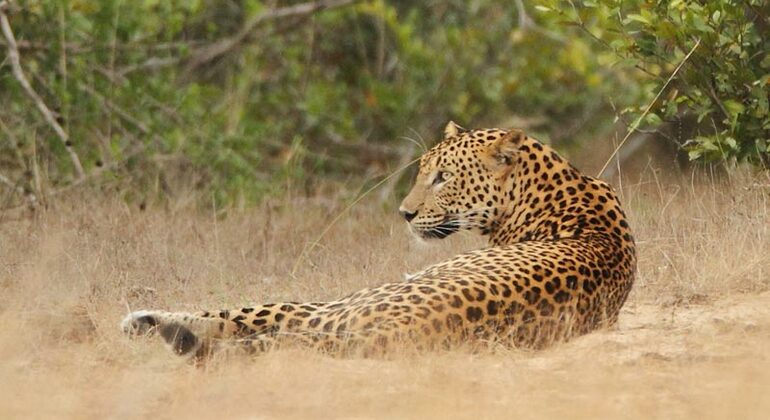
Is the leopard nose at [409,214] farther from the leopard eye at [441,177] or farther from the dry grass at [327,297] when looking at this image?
the dry grass at [327,297]

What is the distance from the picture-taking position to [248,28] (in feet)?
45.2

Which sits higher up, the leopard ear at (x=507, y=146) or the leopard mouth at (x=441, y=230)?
the leopard ear at (x=507, y=146)

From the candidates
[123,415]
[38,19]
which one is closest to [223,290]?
[123,415]

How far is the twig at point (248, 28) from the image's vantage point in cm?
1359

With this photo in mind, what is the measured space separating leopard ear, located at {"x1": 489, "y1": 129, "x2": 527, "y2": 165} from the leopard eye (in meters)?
0.27

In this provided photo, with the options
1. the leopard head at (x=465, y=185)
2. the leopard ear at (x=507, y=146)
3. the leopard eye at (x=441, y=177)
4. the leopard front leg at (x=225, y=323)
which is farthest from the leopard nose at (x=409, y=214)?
the leopard front leg at (x=225, y=323)

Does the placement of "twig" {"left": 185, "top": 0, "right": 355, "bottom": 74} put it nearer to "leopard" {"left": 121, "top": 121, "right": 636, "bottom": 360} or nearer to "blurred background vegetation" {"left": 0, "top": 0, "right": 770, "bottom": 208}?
"blurred background vegetation" {"left": 0, "top": 0, "right": 770, "bottom": 208}

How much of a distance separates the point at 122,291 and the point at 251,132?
17.3 feet

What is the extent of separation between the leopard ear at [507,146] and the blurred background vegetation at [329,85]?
1.39 metres

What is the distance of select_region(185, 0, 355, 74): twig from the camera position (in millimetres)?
13594

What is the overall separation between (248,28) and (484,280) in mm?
8198

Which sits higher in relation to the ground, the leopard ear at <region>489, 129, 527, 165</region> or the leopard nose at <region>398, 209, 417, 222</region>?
the leopard ear at <region>489, 129, 527, 165</region>

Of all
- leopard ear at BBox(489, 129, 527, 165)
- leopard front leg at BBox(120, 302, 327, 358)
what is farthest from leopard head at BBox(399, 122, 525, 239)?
leopard front leg at BBox(120, 302, 327, 358)

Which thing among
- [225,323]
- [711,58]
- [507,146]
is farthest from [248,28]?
[225,323]
